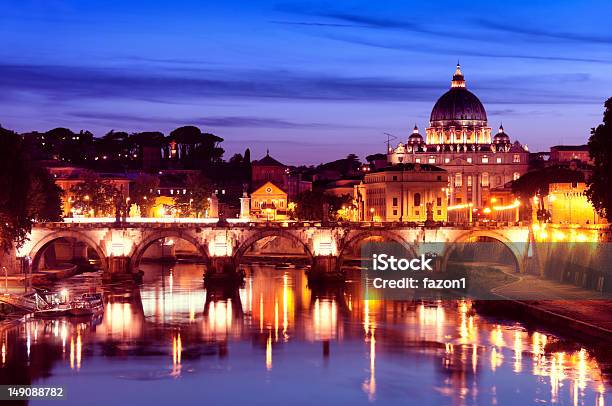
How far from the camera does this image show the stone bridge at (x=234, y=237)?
8894cm

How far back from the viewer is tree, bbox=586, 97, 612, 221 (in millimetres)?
66875

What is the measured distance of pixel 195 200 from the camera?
143500 mm

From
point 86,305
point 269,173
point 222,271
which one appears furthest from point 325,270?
point 269,173

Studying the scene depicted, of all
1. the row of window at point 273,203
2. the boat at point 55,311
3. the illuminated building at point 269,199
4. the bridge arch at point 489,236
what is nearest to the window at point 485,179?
the illuminated building at point 269,199

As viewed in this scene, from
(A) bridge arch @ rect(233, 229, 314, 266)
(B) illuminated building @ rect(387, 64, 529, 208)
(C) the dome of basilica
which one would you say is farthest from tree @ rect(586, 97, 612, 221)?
(C) the dome of basilica

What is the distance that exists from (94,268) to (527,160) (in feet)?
325

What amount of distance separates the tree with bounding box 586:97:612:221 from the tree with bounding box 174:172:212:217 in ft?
248

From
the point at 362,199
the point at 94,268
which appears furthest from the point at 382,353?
the point at 362,199

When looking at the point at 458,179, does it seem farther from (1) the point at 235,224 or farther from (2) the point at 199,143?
(1) the point at 235,224

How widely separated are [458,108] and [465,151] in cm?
693

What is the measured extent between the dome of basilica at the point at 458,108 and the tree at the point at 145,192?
50.4 metres

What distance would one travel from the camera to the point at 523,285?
7825 cm

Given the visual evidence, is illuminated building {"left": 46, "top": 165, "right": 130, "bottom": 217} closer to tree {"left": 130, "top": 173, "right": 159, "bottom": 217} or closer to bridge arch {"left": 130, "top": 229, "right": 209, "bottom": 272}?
tree {"left": 130, "top": 173, "right": 159, "bottom": 217}

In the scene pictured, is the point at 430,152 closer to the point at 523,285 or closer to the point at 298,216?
the point at 298,216
